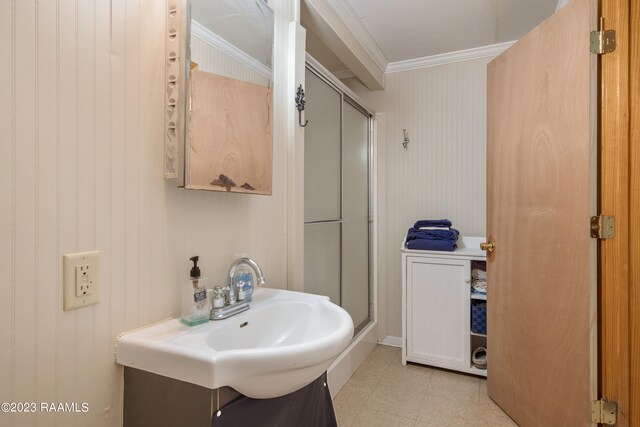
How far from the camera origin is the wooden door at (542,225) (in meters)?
1.42

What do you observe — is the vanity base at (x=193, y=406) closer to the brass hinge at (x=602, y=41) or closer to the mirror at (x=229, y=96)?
the mirror at (x=229, y=96)

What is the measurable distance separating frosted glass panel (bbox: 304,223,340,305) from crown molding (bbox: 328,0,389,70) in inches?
A: 50.5

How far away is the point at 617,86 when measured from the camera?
136cm

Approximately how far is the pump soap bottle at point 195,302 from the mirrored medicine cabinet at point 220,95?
0.90 ft

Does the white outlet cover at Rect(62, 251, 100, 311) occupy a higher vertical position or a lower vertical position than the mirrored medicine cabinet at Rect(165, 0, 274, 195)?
lower

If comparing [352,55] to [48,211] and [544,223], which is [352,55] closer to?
[544,223]

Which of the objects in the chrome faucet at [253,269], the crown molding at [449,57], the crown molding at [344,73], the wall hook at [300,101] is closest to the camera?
the chrome faucet at [253,269]

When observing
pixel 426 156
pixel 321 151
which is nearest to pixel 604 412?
pixel 321 151

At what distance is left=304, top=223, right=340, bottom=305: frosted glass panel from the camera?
1.94m

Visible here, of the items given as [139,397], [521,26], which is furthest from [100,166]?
[521,26]

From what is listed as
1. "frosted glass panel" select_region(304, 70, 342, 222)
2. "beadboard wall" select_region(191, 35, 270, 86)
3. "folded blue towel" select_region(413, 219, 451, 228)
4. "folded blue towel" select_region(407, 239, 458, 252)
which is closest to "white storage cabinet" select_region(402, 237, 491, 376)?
"folded blue towel" select_region(407, 239, 458, 252)

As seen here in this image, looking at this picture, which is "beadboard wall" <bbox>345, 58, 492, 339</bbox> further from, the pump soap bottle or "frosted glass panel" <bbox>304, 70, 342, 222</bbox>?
the pump soap bottle

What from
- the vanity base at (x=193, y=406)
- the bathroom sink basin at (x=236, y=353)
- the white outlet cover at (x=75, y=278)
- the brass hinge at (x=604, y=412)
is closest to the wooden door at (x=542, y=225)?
the brass hinge at (x=604, y=412)

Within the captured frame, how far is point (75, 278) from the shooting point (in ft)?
2.52
